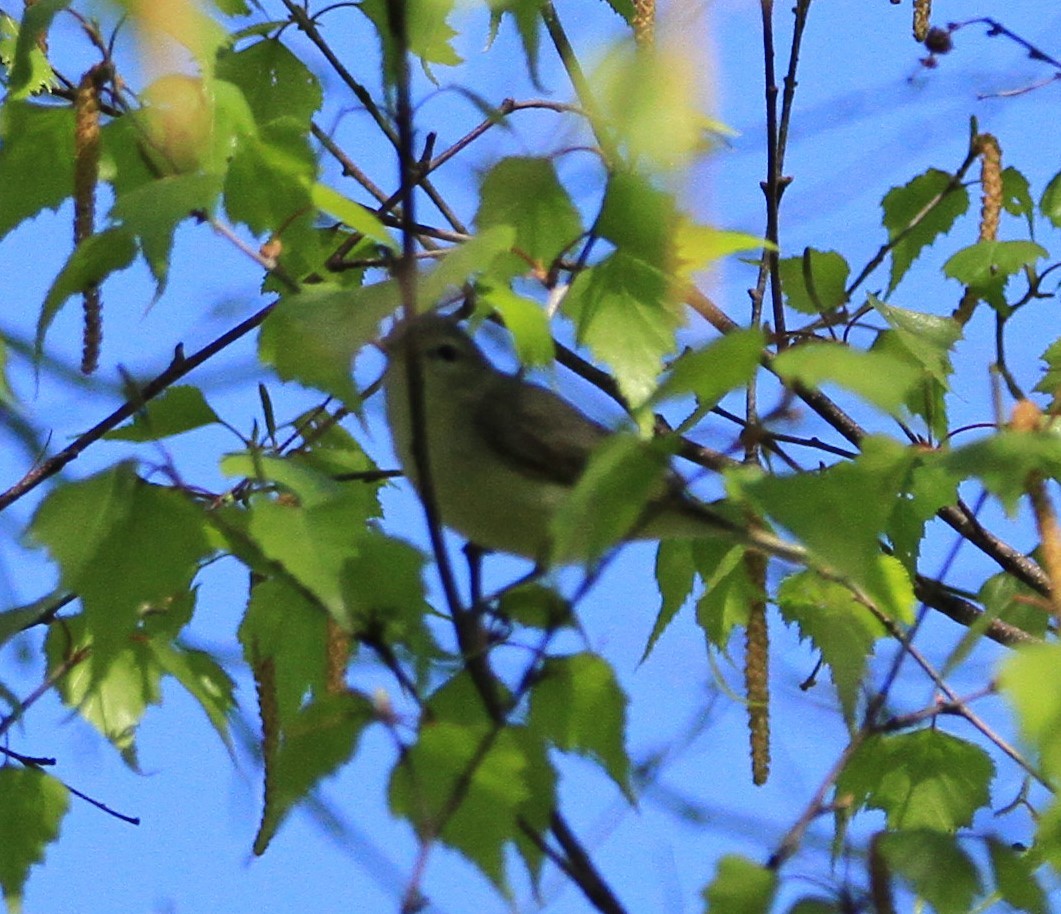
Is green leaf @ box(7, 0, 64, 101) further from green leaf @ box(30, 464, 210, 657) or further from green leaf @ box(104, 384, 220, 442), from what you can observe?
green leaf @ box(30, 464, 210, 657)

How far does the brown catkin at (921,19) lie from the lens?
390cm

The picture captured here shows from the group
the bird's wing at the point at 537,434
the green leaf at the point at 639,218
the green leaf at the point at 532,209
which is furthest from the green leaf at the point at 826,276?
the green leaf at the point at 639,218

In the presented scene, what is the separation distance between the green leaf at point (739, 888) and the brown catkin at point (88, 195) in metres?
1.39

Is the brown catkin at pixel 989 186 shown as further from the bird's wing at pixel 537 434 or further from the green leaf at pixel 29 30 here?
the green leaf at pixel 29 30

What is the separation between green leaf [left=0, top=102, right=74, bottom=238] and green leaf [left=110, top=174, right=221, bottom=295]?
675 mm

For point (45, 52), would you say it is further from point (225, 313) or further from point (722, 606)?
point (722, 606)

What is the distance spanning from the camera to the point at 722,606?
324 centimetres

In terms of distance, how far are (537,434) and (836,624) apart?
3.04 feet

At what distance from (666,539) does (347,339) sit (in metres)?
1.53

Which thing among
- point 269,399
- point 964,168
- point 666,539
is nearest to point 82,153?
point 269,399

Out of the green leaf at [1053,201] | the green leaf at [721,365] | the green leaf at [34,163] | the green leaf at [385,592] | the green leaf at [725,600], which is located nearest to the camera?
the green leaf at [721,365]

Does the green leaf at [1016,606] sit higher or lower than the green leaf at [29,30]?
higher

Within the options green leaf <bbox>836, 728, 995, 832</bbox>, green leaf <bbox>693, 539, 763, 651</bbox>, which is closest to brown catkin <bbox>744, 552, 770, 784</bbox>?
green leaf <bbox>693, 539, 763, 651</bbox>

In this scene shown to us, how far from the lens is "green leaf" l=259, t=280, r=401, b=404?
2.00 metres
